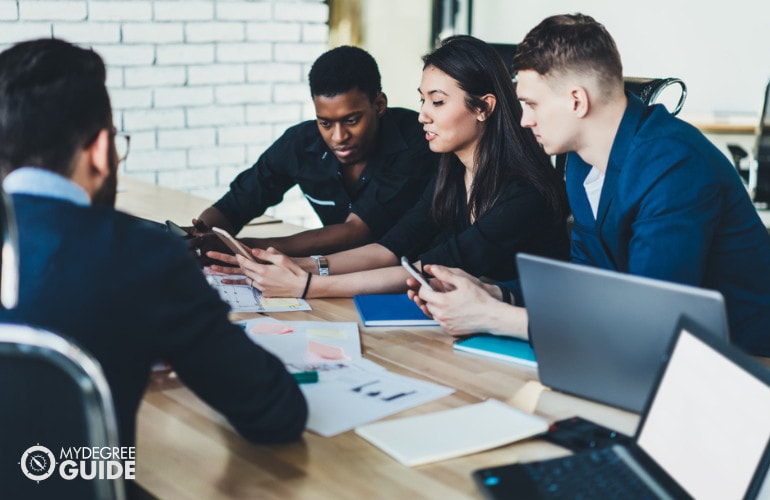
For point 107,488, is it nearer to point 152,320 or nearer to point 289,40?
point 152,320

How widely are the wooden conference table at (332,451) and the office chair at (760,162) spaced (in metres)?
2.64

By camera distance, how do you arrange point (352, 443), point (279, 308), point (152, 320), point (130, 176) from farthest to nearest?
point (130, 176) → point (279, 308) → point (352, 443) → point (152, 320)

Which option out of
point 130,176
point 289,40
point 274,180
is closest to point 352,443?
point 274,180

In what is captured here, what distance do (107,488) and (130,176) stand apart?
3034 millimetres

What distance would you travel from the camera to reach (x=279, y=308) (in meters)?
1.89

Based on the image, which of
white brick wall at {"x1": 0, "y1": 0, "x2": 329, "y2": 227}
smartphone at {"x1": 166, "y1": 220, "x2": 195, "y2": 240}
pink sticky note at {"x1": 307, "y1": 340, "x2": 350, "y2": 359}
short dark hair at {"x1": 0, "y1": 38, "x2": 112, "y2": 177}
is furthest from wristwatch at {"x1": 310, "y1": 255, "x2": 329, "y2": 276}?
white brick wall at {"x1": 0, "y1": 0, "x2": 329, "y2": 227}

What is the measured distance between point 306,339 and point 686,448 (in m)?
0.80

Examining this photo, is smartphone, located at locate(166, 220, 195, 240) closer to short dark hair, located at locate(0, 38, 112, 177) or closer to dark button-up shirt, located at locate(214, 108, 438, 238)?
dark button-up shirt, located at locate(214, 108, 438, 238)

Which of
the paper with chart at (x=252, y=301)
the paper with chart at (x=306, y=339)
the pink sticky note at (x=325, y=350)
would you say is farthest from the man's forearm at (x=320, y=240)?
the pink sticky note at (x=325, y=350)

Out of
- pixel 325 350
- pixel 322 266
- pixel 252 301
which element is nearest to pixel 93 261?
pixel 325 350

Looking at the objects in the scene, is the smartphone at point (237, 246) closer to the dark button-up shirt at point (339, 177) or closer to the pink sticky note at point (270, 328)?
the pink sticky note at point (270, 328)

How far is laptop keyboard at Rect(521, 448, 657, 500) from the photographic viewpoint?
105 cm

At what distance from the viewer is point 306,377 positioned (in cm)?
142

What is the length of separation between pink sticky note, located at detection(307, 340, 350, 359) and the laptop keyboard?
0.52 meters
